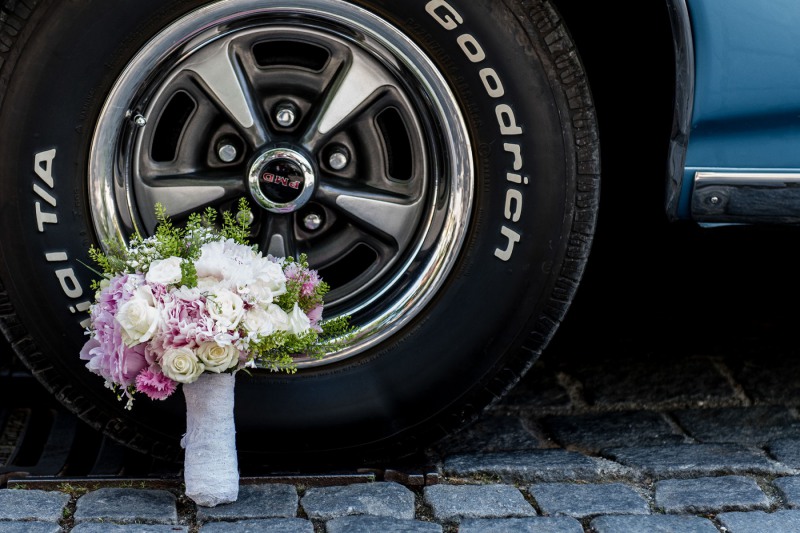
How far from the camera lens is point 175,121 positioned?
2211mm

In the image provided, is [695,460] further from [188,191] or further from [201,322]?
[188,191]

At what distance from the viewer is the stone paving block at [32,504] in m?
1.95

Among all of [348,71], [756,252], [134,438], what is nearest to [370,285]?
[348,71]

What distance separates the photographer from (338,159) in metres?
2.22

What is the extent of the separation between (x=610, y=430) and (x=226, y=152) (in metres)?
1.12

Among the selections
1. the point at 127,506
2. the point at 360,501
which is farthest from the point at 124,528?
the point at 360,501

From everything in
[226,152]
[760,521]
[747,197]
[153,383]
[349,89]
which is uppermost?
[349,89]

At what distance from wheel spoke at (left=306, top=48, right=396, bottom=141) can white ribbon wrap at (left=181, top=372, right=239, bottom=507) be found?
1.86 feet

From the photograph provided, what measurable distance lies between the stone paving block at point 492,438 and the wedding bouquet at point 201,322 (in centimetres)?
47

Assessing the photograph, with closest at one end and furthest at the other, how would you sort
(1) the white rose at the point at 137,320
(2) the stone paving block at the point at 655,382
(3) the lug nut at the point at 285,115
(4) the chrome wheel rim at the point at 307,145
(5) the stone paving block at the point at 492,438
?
1. (1) the white rose at the point at 137,320
2. (4) the chrome wheel rim at the point at 307,145
3. (3) the lug nut at the point at 285,115
4. (5) the stone paving block at the point at 492,438
5. (2) the stone paving block at the point at 655,382

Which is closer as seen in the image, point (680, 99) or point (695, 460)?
point (680, 99)

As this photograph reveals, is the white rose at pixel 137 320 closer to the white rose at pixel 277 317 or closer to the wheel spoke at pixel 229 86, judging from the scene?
the white rose at pixel 277 317

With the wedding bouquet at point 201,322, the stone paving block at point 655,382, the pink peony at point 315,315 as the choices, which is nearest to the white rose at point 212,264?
the wedding bouquet at point 201,322

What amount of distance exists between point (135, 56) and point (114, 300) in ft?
1.62
